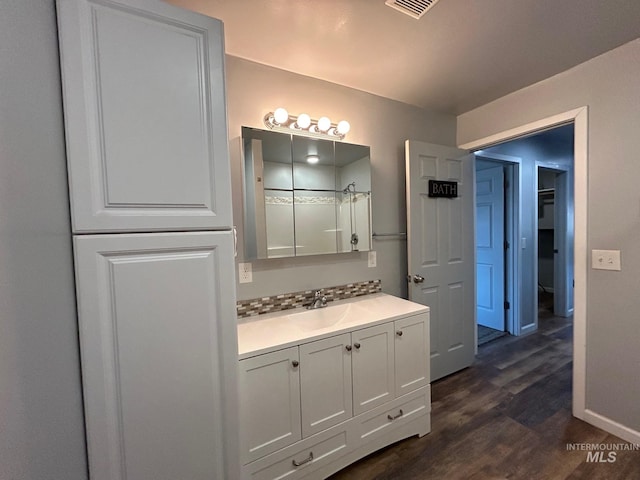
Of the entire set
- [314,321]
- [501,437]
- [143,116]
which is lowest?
[501,437]

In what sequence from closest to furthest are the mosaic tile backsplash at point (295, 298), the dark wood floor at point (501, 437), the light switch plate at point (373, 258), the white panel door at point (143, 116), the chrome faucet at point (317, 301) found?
the white panel door at point (143, 116) < the dark wood floor at point (501, 437) < the mosaic tile backsplash at point (295, 298) < the chrome faucet at point (317, 301) < the light switch plate at point (373, 258)

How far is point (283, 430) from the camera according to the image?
1.29m

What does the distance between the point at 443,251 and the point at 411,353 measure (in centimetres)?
102

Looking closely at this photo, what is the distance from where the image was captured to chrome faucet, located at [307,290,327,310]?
182cm

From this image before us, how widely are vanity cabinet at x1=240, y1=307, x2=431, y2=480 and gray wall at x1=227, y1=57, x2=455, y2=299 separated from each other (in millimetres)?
557

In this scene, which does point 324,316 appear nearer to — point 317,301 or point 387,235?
point 317,301

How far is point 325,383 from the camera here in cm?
139

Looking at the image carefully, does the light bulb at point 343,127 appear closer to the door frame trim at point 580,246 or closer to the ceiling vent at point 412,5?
the ceiling vent at point 412,5

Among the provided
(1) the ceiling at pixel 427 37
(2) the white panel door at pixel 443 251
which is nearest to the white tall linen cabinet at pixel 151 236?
(1) the ceiling at pixel 427 37

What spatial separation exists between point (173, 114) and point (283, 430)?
143cm

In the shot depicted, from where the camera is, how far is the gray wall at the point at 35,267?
621mm

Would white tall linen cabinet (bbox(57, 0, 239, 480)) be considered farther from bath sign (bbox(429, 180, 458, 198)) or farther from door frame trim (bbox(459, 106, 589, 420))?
door frame trim (bbox(459, 106, 589, 420))

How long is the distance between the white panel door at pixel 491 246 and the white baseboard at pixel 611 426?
1.55 meters

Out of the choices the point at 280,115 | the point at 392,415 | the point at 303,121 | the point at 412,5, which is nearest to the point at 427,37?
the point at 412,5
